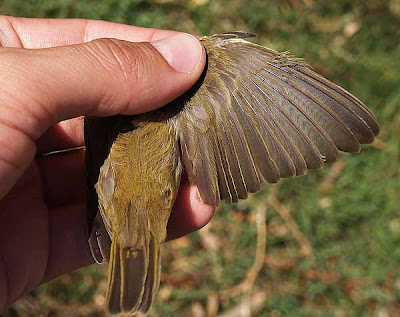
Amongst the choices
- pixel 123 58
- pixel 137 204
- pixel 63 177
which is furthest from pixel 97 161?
pixel 63 177

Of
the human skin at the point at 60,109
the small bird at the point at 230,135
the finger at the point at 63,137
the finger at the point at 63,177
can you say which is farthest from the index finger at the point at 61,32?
the small bird at the point at 230,135

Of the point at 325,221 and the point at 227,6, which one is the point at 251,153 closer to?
the point at 325,221

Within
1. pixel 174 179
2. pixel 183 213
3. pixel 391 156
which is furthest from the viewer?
pixel 391 156

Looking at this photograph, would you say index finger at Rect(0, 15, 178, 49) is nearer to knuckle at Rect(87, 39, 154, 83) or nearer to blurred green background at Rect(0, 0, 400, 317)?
knuckle at Rect(87, 39, 154, 83)

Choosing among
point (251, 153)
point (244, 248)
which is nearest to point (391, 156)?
point (244, 248)

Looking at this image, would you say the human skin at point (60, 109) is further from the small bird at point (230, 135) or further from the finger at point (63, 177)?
the small bird at point (230, 135)

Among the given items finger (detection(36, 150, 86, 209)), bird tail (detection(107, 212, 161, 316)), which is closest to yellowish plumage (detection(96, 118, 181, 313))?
bird tail (detection(107, 212, 161, 316))
